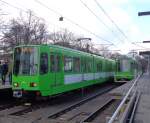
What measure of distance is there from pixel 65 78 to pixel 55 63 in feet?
5.62

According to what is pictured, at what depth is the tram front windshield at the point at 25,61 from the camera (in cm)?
1727

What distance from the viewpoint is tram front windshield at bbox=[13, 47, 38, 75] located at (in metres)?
17.3

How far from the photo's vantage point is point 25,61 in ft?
57.8

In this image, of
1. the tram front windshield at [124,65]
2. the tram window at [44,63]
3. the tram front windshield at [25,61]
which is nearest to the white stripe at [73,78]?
the tram window at [44,63]

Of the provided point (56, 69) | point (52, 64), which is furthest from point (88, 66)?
point (52, 64)

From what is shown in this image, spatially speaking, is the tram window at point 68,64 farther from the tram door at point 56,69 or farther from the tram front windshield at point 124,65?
the tram front windshield at point 124,65

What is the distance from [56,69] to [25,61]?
1.74 m

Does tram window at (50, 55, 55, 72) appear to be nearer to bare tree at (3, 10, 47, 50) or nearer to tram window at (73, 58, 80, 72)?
tram window at (73, 58, 80, 72)

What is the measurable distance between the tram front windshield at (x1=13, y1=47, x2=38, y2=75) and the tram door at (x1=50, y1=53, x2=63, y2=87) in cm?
95

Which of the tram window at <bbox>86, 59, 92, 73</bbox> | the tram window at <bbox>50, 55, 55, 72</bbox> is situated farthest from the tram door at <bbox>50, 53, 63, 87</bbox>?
the tram window at <bbox>86, 59, 92, 73</bbox>

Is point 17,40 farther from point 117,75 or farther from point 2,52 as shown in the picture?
point 117,75

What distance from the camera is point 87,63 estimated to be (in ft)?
85.8

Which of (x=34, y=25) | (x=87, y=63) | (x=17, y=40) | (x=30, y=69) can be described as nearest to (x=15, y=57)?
(x=30, y=69)

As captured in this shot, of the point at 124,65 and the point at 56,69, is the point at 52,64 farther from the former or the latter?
the point at 124,65
